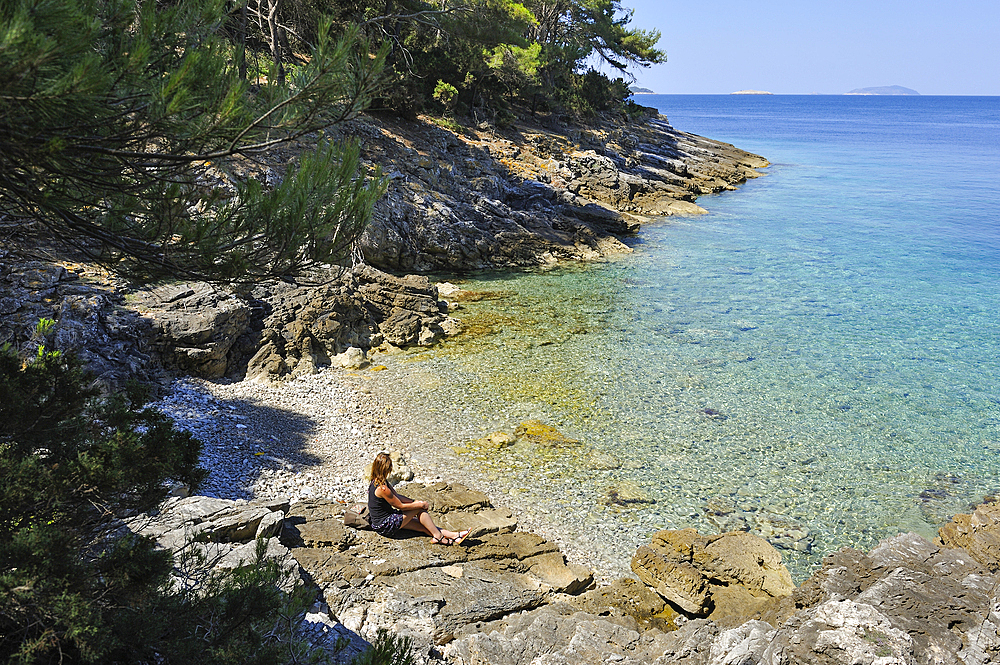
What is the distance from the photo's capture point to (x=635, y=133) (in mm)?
49562

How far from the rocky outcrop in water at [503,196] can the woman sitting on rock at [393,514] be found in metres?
10.2

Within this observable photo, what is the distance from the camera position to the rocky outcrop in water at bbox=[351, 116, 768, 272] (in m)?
22.7

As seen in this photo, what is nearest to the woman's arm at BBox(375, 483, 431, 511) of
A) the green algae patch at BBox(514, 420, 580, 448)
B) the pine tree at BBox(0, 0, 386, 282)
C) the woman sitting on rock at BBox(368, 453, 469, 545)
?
the woman sitting on rock at BBox(368, 453, 469, 545)

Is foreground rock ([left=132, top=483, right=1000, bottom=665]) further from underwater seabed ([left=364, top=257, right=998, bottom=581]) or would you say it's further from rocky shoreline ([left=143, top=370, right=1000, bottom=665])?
underwater seabed ([left=364, top=257, right=998, bottom=581])

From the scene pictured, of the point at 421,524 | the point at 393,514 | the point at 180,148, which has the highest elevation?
the point at 180,148

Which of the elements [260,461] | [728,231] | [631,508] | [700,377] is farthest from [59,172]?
[728,231]

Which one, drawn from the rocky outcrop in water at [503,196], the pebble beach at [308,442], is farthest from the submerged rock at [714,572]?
the rocky outcrop in water at [503,196]

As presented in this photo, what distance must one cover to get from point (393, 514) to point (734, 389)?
29.3 ft

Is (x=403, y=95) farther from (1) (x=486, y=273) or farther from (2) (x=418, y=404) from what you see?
(2) (x=418, y=404)

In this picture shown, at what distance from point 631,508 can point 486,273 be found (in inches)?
554

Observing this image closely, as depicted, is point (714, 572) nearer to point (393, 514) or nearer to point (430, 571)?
point (430, 571)

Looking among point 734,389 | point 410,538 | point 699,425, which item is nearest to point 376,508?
point 410,538

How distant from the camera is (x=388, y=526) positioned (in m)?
8.64

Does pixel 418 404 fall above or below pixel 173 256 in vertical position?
below
